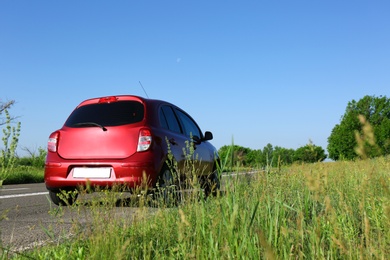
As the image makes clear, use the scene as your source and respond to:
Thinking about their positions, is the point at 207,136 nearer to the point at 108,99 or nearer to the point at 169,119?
the point at 169,119

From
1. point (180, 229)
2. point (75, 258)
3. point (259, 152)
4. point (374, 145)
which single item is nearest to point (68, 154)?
point (259, 152)

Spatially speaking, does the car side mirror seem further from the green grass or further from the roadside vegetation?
the green grass

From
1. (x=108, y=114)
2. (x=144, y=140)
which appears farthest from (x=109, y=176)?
(x=108, y=114)

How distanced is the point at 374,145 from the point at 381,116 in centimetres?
6731

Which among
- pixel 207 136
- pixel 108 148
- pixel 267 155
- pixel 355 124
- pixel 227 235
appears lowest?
Result: pixel 227 235

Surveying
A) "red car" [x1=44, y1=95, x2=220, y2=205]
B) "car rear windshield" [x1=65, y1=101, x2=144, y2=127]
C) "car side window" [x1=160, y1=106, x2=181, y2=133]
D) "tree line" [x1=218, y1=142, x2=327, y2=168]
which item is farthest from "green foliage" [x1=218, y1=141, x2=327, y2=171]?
"car rear windshield" [x1=65, y1=101, x2=144, y2=127]

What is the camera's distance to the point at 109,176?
20.9 ft

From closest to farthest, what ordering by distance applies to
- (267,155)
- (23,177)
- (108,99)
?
(267,155) → (108,99) → (23,177)

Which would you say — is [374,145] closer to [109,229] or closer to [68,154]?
[109,229]

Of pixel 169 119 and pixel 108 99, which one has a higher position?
pixel 108 99

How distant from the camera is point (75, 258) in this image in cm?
306

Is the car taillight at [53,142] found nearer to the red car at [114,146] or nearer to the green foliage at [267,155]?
the red car at [114,146]

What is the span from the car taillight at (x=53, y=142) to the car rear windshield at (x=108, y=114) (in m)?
0.26

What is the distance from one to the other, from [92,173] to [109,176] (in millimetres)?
309
